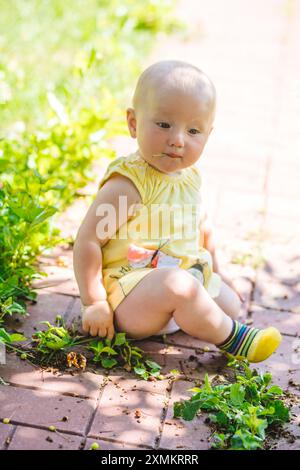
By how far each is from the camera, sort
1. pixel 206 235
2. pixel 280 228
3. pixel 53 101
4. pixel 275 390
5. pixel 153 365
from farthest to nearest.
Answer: pixel 280 228, pixel 53 101, pixel 206 235, pixel 153 365, pixel 275 390

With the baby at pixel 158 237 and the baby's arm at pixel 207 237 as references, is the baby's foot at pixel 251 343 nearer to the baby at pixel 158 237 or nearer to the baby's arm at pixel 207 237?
the baby at pixel 158 237

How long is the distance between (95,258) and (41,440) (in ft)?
2.60

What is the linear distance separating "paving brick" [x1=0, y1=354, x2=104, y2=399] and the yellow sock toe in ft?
2.02

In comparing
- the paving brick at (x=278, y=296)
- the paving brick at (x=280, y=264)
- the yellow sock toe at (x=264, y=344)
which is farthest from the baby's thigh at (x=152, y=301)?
the paving brick at (x=280, y=264)

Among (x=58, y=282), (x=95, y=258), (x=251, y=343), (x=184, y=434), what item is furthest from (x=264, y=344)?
(x=58, y=282)

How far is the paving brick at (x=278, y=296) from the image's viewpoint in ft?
10.9

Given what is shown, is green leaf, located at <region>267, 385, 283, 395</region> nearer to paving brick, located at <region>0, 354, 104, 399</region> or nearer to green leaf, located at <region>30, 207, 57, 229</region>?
paving brick, located at <region>0, 354, 104, 399</region>

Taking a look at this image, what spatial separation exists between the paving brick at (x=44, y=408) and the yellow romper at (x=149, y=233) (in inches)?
18.7

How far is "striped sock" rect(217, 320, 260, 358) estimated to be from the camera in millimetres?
2759

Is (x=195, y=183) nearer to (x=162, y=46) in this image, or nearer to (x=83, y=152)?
(x=83, y=152)

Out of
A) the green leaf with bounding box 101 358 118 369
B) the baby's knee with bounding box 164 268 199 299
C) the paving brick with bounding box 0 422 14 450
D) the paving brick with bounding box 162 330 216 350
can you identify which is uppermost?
the baby's knee with bounding box 164 268 199 299

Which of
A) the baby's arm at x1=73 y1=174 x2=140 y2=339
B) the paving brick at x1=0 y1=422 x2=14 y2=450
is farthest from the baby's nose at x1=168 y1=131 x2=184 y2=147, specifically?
the paving brick at x1=0 y1=422 x2=14 y2=450

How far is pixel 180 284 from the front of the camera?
2.64 meters

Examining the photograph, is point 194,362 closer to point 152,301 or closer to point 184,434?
point 152,301
